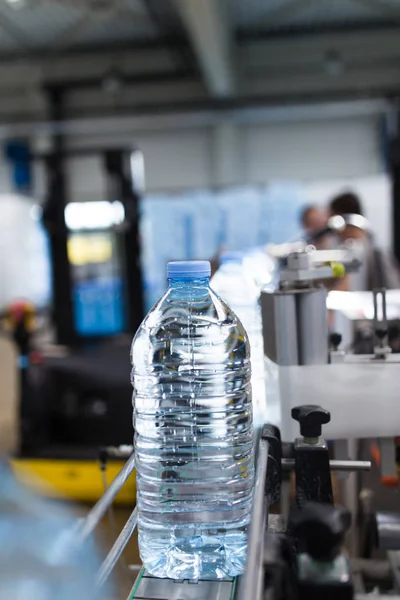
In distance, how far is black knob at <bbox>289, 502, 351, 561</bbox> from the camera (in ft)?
1.87

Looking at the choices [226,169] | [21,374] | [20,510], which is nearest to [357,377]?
[20,510]

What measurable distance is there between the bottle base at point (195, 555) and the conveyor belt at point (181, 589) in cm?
3

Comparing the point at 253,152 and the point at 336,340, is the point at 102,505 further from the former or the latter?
the point at 253,152

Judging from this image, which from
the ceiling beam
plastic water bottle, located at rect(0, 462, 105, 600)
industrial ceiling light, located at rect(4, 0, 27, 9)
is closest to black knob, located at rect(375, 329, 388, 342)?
plastic water bottle, located at rect(0, 462, 105, 600)

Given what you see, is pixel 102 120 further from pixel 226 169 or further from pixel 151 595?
pixel 151 595

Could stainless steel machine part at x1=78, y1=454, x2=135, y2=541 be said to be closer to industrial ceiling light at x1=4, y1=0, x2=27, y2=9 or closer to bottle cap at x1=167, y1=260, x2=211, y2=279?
bottle cap at x1=167, y1=260, x2=211, y2=279

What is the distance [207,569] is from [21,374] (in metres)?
2.83

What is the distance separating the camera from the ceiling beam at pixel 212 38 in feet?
14.1

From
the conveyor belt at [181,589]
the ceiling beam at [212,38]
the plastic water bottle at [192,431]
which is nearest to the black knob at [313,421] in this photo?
the plastic water bottle at [192,431]

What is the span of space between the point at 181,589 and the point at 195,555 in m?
0.11

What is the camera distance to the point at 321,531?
1.87ft

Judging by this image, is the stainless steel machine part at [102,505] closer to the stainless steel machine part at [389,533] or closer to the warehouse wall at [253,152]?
the stainless steel machine part at [389,533]

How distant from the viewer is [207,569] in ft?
2.68

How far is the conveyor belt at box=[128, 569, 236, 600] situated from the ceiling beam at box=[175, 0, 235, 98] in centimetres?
414
